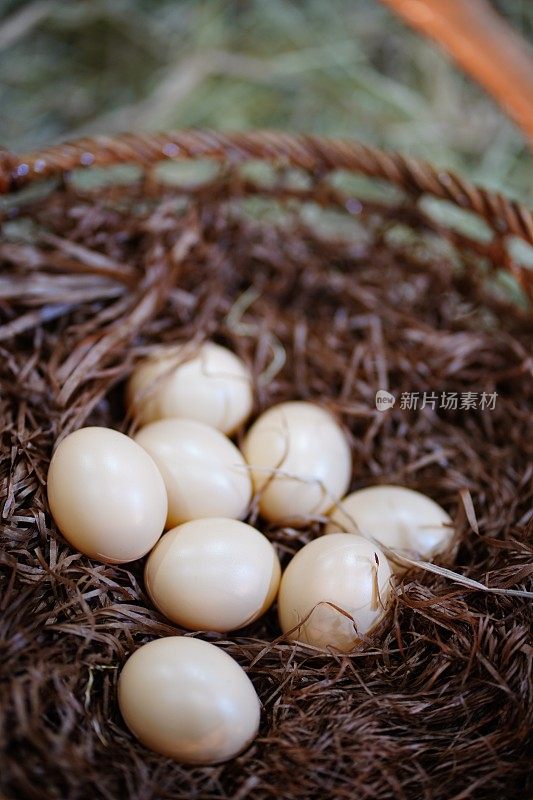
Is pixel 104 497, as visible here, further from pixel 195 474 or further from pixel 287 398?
pixel 287 398

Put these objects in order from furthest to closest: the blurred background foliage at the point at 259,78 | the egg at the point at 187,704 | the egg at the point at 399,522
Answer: the blurred background foliage at the point at 259,78 → the egg at the point at 399,522 → the egg at the point at 187,704

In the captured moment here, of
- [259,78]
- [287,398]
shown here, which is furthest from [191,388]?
[259,78]

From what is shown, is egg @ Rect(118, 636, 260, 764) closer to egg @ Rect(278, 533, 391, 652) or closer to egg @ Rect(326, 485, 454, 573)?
egg @ Rect(278, 533, 391, 652)

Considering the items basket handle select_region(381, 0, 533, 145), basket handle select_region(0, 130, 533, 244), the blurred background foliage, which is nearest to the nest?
basket handle select_region(0, 130, 533, 244)

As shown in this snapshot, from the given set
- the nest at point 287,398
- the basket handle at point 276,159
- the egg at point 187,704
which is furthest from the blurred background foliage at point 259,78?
the egg at point 187,704

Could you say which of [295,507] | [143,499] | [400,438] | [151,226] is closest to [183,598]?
[143,499]

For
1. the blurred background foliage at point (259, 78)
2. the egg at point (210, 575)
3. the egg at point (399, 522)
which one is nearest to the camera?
the egg at point (210, 575)
